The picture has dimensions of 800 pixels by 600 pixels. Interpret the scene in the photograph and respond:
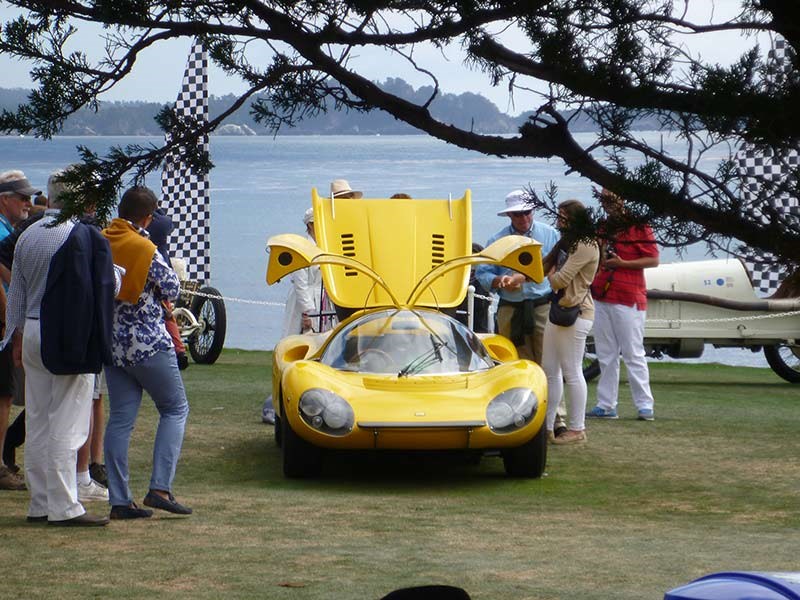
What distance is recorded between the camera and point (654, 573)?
6.84 m

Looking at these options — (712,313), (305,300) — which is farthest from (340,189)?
(712,313)

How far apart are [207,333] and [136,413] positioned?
961 cm

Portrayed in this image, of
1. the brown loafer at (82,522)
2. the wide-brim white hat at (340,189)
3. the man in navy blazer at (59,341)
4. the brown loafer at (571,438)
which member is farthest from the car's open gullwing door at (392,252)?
the brown loafer at (82,522)

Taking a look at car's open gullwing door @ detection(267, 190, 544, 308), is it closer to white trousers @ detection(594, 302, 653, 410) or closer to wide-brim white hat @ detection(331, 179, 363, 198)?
wide-brim white hat @ detection(331, 179, 363, 198)

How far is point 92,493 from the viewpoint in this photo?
8.79 m

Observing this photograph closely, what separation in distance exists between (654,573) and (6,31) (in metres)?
3.69

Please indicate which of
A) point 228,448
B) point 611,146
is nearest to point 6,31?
point 611,146

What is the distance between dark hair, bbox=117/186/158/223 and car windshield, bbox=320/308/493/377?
2.38 m

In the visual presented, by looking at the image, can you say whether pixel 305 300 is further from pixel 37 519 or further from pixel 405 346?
pixel 37 519

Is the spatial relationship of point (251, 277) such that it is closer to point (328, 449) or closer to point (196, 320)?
point (196, 320)

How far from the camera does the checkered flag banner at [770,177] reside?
471cm

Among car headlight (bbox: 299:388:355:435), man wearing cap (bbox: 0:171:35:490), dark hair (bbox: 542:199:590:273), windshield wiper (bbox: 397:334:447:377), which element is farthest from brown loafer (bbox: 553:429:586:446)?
dark hair (bbox: 542:199:590:273)

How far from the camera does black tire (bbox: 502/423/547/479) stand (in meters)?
9.70

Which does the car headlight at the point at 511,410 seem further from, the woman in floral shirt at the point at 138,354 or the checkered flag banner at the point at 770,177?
the checkered flag banner at the point at 770,177
